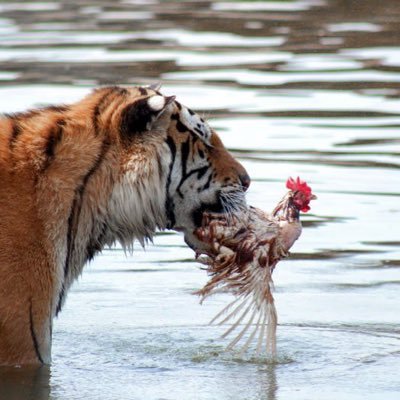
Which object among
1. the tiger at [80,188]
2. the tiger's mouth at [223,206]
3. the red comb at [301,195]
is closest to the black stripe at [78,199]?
the tiger at [80,188]

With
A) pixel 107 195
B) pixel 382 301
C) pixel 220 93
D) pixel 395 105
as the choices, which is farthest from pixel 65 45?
pixel 107 195

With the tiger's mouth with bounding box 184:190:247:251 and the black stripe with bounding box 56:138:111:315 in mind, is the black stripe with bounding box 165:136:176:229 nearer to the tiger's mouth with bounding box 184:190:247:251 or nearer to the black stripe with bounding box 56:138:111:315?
the tiger's mouth with bounding box 184:190:247:251

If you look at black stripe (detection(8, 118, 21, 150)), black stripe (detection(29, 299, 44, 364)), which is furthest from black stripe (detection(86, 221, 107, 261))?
black stripe (detection(8, 118, 21, 150))

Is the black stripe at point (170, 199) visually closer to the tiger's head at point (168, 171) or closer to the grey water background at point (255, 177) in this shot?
the tiger's head at point (168, 171)

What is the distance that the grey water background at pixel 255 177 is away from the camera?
6191mm

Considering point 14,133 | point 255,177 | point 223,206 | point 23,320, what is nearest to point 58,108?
point 14,133

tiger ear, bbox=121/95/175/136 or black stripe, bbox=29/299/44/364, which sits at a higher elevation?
tiger ear, bbox=121/95/175/136

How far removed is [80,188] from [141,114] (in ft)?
1.28

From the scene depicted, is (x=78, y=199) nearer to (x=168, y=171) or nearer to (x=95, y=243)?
(x=95, y=243)

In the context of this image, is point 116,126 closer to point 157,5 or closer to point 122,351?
point 122,351

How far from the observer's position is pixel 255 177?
9891 mm

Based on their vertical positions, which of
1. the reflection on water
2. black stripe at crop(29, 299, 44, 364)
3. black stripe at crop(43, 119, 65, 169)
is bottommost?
the reflection on water

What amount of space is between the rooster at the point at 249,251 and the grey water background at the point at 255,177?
0.31m

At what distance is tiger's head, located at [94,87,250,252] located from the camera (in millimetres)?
5926
